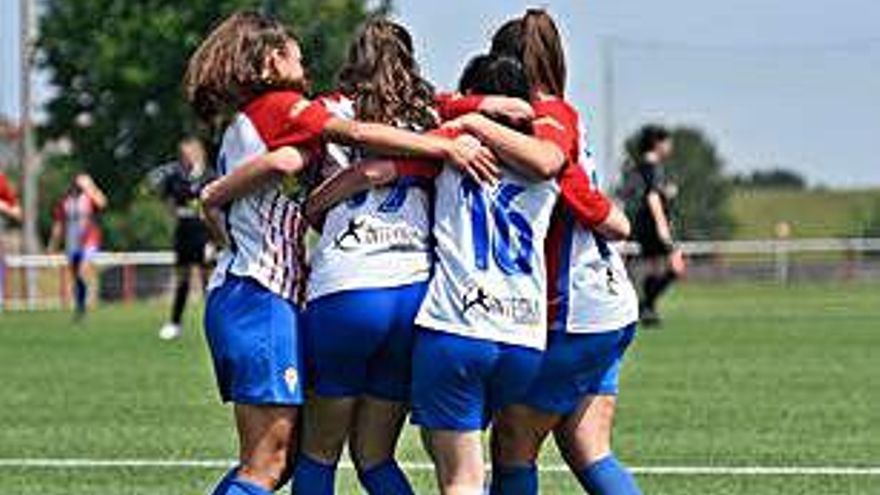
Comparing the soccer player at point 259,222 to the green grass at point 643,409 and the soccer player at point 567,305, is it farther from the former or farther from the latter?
the green grass at point 643,409

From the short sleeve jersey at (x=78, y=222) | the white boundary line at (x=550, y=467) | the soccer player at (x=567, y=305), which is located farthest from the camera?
the short sleeve jersey at (x=78, y=222)

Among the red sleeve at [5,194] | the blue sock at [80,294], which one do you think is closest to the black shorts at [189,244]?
the red sleeve at [5,194]

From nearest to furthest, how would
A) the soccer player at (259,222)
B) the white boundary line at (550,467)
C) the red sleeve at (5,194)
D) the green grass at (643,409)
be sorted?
the soccer player at (259,222) → the green grass at (643,409) → the white boundary line at (550,467) → the red sleeve at (5,194)

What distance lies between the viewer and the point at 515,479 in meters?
7.95

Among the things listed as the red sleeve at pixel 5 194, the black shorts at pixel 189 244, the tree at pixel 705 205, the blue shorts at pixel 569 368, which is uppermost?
the blue shorts at pixel 569 368

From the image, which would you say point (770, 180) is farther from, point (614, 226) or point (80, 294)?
point (614, 226)

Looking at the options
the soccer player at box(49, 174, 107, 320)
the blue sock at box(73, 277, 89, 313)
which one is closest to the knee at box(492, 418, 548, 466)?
the blue sock at box(73, 277, 89, 313)

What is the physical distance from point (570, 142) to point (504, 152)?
35 centimetres

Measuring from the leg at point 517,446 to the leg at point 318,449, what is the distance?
53 cm

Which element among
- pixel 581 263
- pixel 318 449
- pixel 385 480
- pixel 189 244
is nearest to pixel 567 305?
pixel 581 263

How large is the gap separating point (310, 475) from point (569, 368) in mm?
919

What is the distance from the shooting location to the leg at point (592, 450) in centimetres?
809

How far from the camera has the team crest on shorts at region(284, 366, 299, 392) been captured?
745cm

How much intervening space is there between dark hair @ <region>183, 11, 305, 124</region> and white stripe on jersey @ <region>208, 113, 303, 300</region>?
10cm
